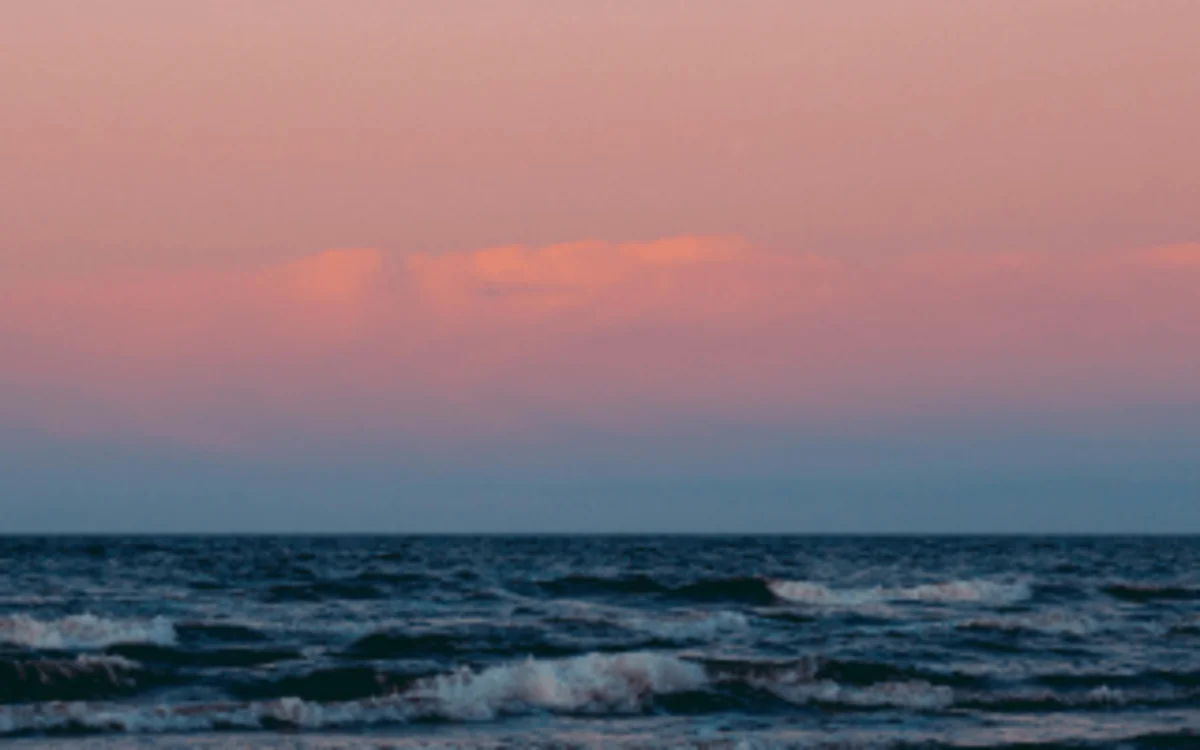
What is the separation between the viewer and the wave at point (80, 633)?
2988 centimetres

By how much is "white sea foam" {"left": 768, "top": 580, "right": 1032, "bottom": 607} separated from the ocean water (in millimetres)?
137

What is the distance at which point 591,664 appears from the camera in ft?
81.3

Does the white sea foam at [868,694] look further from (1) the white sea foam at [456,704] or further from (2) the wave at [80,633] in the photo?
(2) the wave at [80,633]

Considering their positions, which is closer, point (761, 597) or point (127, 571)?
point (761, 597)

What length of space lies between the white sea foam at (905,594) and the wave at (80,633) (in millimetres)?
19285

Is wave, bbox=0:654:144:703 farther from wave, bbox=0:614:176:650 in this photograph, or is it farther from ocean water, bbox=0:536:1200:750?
wave, bbox=0:614:176:650

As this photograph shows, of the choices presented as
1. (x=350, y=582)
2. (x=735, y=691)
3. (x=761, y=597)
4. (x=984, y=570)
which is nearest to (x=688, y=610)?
(x=761, y=597)

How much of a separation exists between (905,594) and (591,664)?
23.4 meters

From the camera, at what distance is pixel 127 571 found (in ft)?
182

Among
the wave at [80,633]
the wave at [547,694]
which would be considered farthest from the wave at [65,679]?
the wave at [80,633]

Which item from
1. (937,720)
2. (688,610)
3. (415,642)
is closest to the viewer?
(937,720)

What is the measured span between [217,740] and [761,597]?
2724 cm

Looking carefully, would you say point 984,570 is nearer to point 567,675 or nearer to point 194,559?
point 194,559

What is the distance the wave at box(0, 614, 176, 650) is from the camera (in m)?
29.9
